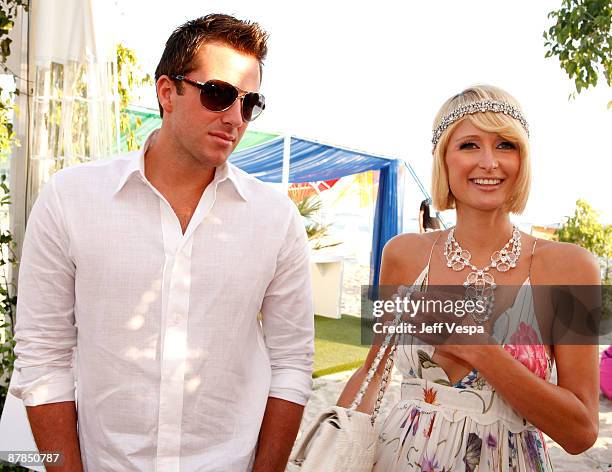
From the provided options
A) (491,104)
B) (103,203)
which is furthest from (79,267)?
(491,104)

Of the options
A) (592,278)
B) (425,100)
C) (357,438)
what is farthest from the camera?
(425,100)

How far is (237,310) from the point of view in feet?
5.73

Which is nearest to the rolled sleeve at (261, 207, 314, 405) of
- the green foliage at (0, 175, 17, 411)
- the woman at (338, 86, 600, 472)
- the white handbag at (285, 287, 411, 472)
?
the woman at (338, 86, 600, 472)

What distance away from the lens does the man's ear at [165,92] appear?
1.81 m

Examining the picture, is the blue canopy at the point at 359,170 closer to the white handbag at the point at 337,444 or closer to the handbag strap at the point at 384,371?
the handbag strap at the point at 384,371

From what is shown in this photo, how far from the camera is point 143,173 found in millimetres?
1761

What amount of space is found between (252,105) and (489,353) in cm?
98

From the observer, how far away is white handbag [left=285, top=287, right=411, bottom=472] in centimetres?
151

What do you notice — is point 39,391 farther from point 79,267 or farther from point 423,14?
point 423,14

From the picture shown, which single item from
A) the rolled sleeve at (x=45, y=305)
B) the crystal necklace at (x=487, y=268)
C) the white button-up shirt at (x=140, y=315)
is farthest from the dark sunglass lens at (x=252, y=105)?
the crystal necklace at (x=487, y=268)

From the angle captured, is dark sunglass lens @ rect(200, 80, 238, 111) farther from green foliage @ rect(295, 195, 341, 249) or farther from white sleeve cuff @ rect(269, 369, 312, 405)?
green foliage @ rect(295, 195, 341, 249)

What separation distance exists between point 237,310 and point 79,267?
0.45 m

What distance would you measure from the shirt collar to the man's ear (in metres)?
0.14

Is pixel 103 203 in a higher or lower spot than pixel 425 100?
lower
